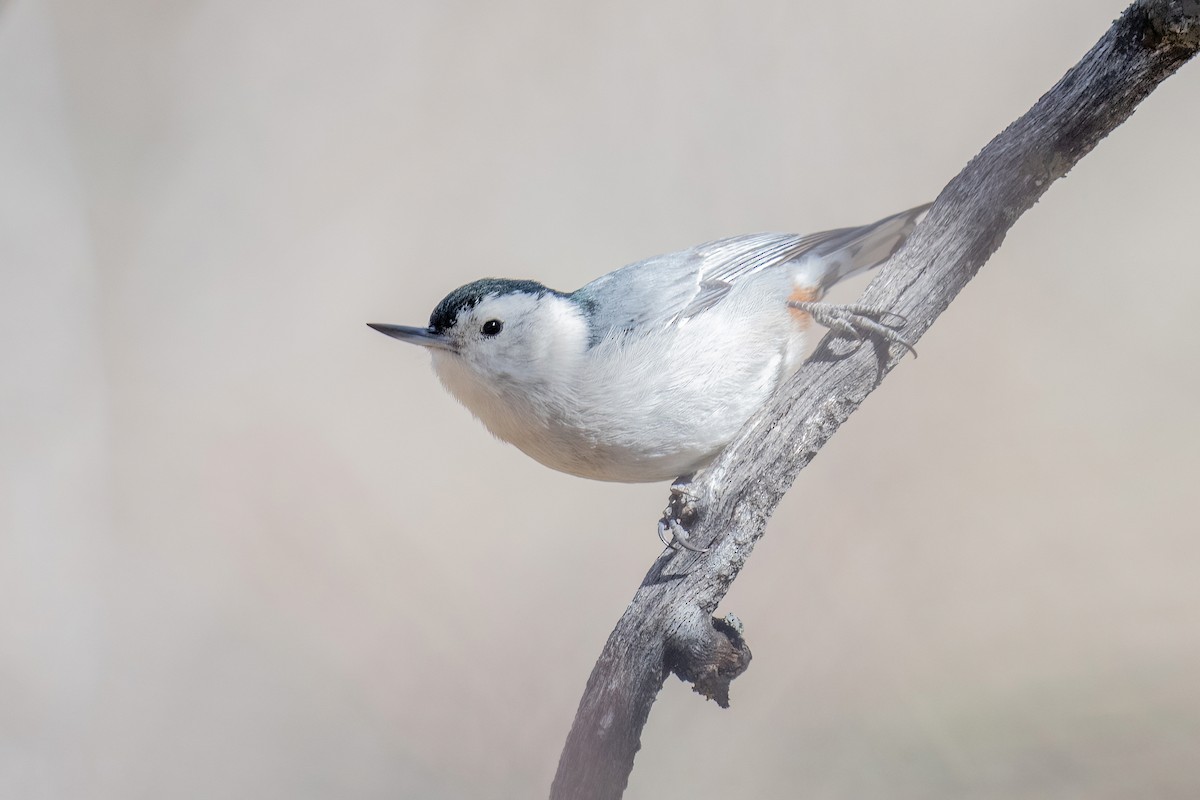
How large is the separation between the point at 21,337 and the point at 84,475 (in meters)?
0.29

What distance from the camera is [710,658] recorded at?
87 cm

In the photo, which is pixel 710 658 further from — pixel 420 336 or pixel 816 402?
pixel 420 336

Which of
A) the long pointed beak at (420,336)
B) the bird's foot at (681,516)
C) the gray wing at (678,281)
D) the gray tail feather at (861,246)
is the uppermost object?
the gray tail feather at (861,246)

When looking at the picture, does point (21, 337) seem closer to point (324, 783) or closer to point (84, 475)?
point (84, 475)

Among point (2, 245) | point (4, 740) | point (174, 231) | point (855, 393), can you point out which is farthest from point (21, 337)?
point (855, 393)

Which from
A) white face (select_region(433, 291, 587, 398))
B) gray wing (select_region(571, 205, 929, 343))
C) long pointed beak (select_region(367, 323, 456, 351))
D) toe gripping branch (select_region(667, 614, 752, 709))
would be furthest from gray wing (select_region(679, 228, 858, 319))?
toe gripping branch (select_region(667, 614, 752, 709))

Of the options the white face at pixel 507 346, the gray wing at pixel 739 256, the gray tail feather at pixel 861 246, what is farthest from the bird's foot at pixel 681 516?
the gray tail feather at pixel 861 246

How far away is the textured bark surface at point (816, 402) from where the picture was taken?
0.75m

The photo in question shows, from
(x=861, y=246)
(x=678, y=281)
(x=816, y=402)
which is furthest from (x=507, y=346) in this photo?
(x=861, y=246)

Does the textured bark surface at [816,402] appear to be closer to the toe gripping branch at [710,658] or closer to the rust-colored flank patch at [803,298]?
the toe gripping branch at [710,658]

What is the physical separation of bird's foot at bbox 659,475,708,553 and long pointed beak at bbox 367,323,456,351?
0.34m

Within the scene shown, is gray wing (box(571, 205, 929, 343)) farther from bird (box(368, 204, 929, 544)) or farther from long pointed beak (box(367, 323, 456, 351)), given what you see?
long pointed beak (box(367, 323, 456, 351))

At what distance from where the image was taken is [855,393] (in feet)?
3.13

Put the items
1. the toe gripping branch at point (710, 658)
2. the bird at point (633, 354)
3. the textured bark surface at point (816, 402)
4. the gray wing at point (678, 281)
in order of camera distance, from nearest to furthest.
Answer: the textured bark surface at point (816, 402) < the toe gripping branch at point (710, 658) < the bird at point (633, 354) < the gray wing at point (678, 281)
